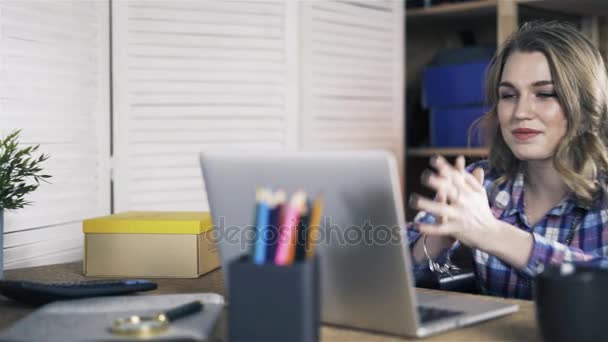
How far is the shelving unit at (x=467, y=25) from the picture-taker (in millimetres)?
2504

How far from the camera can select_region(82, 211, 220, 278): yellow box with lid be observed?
52.7 inches

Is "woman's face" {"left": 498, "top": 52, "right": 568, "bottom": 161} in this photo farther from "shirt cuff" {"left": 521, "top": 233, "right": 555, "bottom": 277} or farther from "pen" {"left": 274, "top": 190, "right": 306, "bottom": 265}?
"pen" {"left": 274, "top": 190, "right": 306, "bottom": 265}

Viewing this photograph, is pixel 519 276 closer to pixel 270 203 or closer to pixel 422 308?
Answer: pixel 422 308

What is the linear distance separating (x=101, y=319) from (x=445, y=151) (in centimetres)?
206

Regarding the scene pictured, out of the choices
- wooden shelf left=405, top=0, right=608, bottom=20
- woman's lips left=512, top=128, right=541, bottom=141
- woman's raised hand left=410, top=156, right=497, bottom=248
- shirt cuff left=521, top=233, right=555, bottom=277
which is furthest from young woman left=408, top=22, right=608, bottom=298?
wooden shelf left=405, top=0, right=608, bottom=20

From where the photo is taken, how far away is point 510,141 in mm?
1553

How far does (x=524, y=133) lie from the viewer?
152cm

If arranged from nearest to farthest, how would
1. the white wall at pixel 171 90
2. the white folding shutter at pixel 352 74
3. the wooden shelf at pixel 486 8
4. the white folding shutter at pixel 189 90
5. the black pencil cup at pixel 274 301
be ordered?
the black pencil cup at pixel 274 301
the white wall at pixel 171 90
the white folding shutter at pixel 189 90
the wooden shelf at pixel 486 8
the white folding shutter at pixel 352 74

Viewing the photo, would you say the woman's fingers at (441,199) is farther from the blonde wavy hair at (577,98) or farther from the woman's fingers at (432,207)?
the blonde wavy hair at (577,98)

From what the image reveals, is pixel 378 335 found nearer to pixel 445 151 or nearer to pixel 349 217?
pixel 349 217

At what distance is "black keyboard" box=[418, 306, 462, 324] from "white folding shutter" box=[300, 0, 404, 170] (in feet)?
5.45

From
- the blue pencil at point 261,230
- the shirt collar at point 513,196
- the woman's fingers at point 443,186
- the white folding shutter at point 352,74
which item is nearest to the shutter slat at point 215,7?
the white folding shutter at point 352,74

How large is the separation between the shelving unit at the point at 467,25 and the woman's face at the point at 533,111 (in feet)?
2.76

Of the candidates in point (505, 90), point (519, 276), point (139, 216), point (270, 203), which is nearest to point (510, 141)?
point (505, 90)
